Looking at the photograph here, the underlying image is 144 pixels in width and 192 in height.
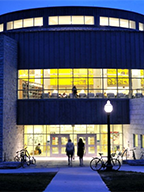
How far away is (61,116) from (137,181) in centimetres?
1563

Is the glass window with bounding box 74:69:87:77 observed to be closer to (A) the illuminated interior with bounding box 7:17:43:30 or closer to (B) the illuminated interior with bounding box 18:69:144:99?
(B) the illuminated interior with bounding box 18:69:144:99

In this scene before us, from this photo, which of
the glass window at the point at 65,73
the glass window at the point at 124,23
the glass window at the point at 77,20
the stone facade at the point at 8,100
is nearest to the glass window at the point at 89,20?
the glass window at the point at 77,20

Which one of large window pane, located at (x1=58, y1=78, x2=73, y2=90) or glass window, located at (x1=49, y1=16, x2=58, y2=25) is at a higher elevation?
glass window, located at (x1=49, y1=16, x2=58, y2=25)

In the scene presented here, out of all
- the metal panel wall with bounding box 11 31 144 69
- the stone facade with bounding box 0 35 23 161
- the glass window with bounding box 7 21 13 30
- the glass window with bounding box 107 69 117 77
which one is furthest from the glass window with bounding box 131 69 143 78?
the glass window with bounding box 7 21 13 30

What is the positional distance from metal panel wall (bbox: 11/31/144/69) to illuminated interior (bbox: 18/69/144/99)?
588mm

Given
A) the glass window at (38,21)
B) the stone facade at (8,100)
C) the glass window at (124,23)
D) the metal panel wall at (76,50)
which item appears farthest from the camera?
the glass window at (124,23)

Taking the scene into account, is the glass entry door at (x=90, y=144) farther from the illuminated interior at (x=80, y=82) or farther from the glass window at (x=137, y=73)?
the glass window at (x=137, y=73)

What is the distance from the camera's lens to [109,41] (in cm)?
2833

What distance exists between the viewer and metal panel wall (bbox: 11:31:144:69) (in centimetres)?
2809

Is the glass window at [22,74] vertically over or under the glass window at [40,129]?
over

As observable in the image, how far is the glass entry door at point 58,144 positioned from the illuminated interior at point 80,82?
14.1ft

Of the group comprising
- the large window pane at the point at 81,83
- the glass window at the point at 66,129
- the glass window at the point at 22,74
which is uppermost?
the glass window at the point at 22,74

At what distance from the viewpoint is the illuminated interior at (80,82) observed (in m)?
28.2

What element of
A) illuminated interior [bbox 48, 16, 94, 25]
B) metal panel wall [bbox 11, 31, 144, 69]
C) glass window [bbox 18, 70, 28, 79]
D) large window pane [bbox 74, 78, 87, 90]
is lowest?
large window pane [bbox 74, 78, 87, 90]
